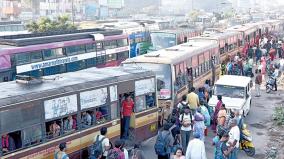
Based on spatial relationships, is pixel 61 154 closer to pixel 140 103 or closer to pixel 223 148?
pixel 223 148

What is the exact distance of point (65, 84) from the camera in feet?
35.8

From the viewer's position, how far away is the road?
14.2 metres

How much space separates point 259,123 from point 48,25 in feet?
102

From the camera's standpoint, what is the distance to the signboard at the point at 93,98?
11.1 meters

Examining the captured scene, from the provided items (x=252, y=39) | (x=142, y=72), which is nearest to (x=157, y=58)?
(x=142, y=72)

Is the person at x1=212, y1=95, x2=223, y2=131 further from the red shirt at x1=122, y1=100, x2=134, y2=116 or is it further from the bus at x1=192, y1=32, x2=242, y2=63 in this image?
the bus at x1=192, y1=32, x2=242, y2=63

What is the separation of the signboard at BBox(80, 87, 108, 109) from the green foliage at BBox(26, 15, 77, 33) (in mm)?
31952

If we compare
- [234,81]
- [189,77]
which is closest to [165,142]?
[234,81]

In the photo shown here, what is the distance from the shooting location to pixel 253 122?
17.9 metres

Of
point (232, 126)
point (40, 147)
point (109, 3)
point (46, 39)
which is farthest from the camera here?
point (109, 3)

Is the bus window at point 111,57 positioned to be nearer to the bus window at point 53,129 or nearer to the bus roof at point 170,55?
the bus roof at point 170,55

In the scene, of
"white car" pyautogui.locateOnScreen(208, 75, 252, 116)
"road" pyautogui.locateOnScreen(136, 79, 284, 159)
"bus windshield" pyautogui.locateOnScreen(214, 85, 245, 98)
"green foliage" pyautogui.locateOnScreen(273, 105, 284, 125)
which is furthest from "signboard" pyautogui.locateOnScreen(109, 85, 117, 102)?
"green foliage" pyautogui.locateOnScreen(273, 105, 284, 125)

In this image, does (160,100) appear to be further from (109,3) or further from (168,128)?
(109,3)

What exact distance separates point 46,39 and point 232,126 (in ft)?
38.7
